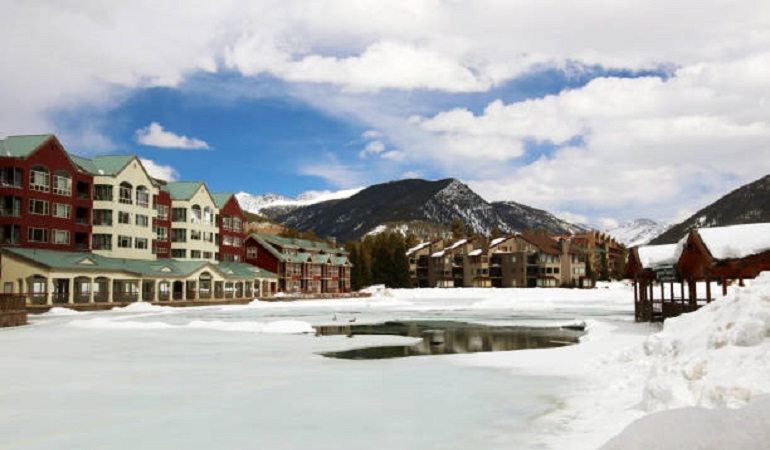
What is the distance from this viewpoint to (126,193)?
85.3 m

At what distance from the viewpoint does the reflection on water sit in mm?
29606

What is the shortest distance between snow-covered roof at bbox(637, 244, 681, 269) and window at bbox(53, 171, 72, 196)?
213 feet

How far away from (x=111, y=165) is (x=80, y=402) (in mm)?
76109

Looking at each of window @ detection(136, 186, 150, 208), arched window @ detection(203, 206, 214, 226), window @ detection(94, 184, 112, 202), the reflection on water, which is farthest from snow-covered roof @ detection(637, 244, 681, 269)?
arched window @ detection(203, 206, 214, 226)

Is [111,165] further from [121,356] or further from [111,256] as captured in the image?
[121,356]

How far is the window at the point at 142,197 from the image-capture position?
87625 millimetres

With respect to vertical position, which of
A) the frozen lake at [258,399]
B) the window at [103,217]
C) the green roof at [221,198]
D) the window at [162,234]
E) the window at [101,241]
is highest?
the green roof at [221,198]

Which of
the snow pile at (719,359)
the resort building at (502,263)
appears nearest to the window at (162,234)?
the resort building at (502,263)

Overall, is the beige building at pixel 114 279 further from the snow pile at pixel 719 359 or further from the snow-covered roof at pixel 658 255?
the snow pile at pixel 719 359

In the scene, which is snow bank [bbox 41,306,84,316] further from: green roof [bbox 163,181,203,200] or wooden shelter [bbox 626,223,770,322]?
wooden shelter [bbox 626,223,770,322]

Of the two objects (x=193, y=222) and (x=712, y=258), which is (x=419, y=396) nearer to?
(x=712, y=258)

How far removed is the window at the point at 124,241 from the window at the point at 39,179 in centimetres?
1286

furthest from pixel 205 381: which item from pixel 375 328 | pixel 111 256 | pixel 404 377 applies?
pixel 111 256

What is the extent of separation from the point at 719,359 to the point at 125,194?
84176 mm
